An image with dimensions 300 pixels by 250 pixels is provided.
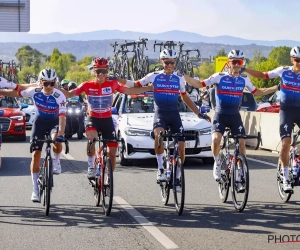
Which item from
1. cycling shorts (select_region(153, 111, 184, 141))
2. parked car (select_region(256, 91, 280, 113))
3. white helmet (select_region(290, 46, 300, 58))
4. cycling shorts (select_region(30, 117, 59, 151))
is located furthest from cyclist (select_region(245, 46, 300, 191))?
parked car (select_region(256, 91, 280, 113))

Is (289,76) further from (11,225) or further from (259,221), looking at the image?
(11,225)

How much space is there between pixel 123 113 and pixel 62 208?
6229 mm

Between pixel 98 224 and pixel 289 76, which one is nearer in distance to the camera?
pixel 98 224

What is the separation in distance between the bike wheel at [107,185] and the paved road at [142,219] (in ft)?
0.40

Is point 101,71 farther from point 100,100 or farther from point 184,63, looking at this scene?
point 184,63

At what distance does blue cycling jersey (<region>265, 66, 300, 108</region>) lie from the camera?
10062mm

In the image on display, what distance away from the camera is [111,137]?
10008 mm

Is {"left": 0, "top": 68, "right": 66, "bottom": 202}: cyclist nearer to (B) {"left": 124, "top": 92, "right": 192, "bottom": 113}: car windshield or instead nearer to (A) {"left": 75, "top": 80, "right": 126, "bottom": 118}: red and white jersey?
(A) {"left": 75, "top": 80, "right": 126, "bottom": 118}: red and white jersey

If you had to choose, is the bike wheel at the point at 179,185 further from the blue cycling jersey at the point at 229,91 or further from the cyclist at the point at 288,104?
the cyclist at the point at 288,104

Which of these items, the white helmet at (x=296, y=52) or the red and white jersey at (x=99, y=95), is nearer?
the red and white jersey at (x=99, y=95)

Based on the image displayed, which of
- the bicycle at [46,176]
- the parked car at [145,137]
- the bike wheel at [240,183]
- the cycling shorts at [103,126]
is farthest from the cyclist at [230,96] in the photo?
the parked car at [145,137]

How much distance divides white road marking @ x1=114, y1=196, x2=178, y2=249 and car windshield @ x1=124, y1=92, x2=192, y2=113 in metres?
5.30

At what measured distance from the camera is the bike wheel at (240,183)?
30.1 ft

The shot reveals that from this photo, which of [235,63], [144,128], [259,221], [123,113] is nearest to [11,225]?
[259,221]
